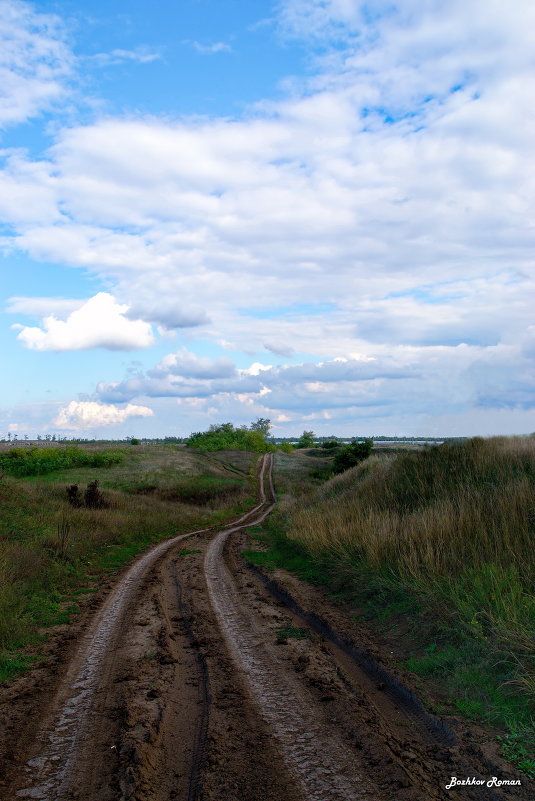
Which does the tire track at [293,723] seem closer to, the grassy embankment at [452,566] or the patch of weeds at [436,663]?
the grassy embankment at [452,566]

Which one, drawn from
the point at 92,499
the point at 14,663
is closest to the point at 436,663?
the point at 14,663

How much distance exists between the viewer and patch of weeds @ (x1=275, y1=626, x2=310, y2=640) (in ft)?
25.8

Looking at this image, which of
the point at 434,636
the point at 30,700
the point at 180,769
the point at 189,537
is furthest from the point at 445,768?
the point at 189,537

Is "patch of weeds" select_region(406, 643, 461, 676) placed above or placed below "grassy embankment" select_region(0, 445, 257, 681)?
above

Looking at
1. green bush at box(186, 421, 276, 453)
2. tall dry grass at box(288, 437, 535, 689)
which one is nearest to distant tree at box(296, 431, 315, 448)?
green bush at box(186, 421, 276, 453)

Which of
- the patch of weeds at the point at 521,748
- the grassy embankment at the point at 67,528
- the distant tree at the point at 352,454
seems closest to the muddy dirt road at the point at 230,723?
the patch of weeds at the point at 521,748

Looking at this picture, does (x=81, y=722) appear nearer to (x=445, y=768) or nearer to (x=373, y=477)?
(x=445, y=768)

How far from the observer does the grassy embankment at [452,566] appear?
5863 millimetres

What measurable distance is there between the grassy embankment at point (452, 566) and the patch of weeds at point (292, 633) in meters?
1.26

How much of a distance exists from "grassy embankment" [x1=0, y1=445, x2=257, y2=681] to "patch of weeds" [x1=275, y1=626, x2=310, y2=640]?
362 cm

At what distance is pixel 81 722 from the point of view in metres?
5.14

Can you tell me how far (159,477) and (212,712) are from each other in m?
41.9

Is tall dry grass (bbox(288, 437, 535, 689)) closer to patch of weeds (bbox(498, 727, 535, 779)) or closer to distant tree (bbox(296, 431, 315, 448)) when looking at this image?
patch of weeds (bbox(498, 727, 535, 779))
